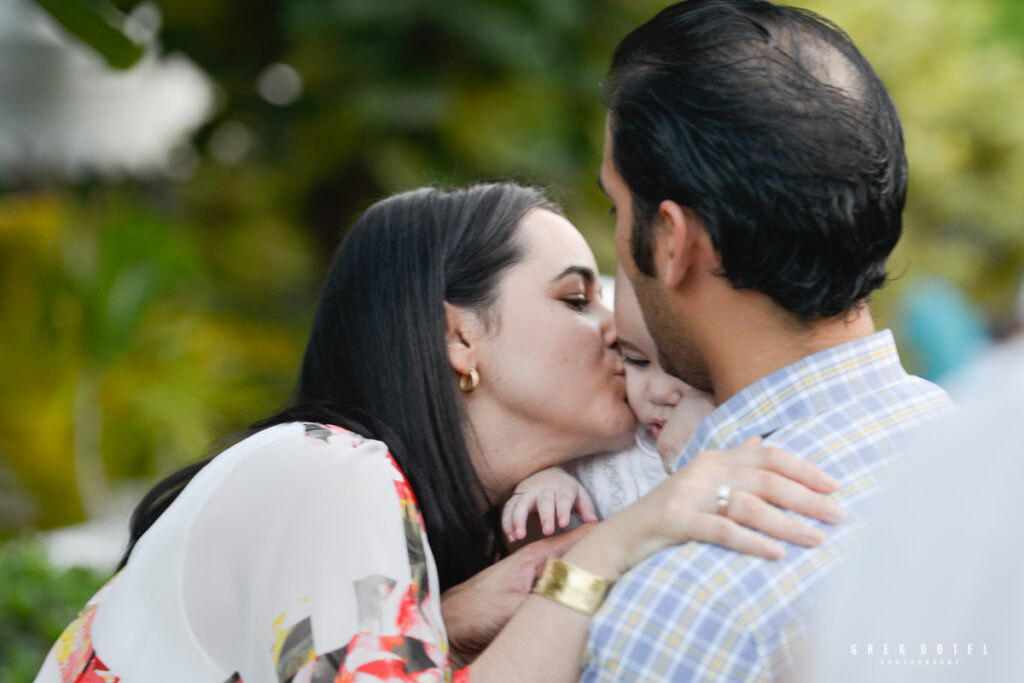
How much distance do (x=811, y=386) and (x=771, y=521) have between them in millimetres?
340

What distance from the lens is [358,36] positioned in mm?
7465

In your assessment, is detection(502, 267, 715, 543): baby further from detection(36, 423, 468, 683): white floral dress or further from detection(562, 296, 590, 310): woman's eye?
detection(36, 423, 468, 683): white floral dress

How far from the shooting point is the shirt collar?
78.4 inches

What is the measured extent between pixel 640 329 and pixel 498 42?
5258 millimetres

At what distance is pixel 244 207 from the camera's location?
8.41 m

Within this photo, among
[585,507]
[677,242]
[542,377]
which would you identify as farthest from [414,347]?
[677,242]

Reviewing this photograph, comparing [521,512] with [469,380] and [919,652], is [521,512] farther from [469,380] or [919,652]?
[919,652]

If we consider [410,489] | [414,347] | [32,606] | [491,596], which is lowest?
[32,606]

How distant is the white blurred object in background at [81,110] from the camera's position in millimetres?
8680

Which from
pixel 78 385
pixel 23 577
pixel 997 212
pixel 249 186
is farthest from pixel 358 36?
pixel 997 212

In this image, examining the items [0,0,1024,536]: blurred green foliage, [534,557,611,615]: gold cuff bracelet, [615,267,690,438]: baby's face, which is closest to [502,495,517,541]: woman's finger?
[615,267,690,438]: baby's face

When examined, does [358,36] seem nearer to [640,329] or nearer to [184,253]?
[184,253]

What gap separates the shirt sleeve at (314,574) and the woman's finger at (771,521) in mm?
620

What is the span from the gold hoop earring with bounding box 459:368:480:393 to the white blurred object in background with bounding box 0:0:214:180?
632 cm
